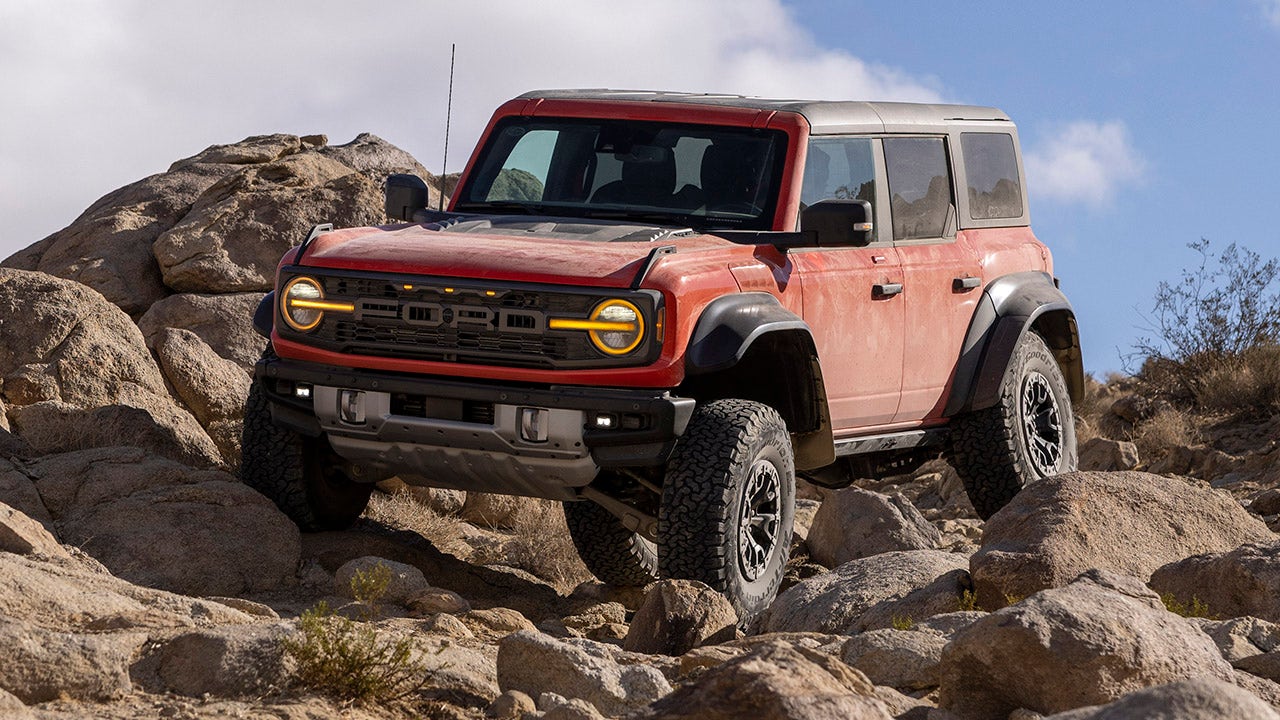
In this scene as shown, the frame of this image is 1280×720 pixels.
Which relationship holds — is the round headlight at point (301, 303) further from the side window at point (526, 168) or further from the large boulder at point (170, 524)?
the side window at point (526, 168)

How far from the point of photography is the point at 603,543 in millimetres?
9352

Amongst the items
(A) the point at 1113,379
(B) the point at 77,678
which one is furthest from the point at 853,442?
(A) the point at 1113,379

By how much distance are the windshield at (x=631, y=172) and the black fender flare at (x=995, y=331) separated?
1952 mm

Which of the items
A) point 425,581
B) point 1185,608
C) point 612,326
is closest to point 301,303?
point 425,581

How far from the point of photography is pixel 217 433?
1016 cm

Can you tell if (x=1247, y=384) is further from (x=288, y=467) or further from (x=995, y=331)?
(x=288, y=467)

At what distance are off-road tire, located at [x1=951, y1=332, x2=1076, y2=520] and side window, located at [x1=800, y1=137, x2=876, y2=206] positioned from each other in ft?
4.99

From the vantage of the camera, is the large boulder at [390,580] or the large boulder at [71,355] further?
the large boulder at [71,355]

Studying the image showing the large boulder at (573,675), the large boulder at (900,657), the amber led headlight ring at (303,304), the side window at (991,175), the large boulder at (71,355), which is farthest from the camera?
the side window at (991,175)

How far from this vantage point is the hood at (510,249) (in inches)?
271

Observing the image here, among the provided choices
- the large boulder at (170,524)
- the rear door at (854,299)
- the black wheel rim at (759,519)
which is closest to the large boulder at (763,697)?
the black wheel rim at (759,519)

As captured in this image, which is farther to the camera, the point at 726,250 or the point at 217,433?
Result: the point at 217,433

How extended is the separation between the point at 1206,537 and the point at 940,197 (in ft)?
8.72

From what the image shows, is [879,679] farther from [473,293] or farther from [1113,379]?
[1113,379]
